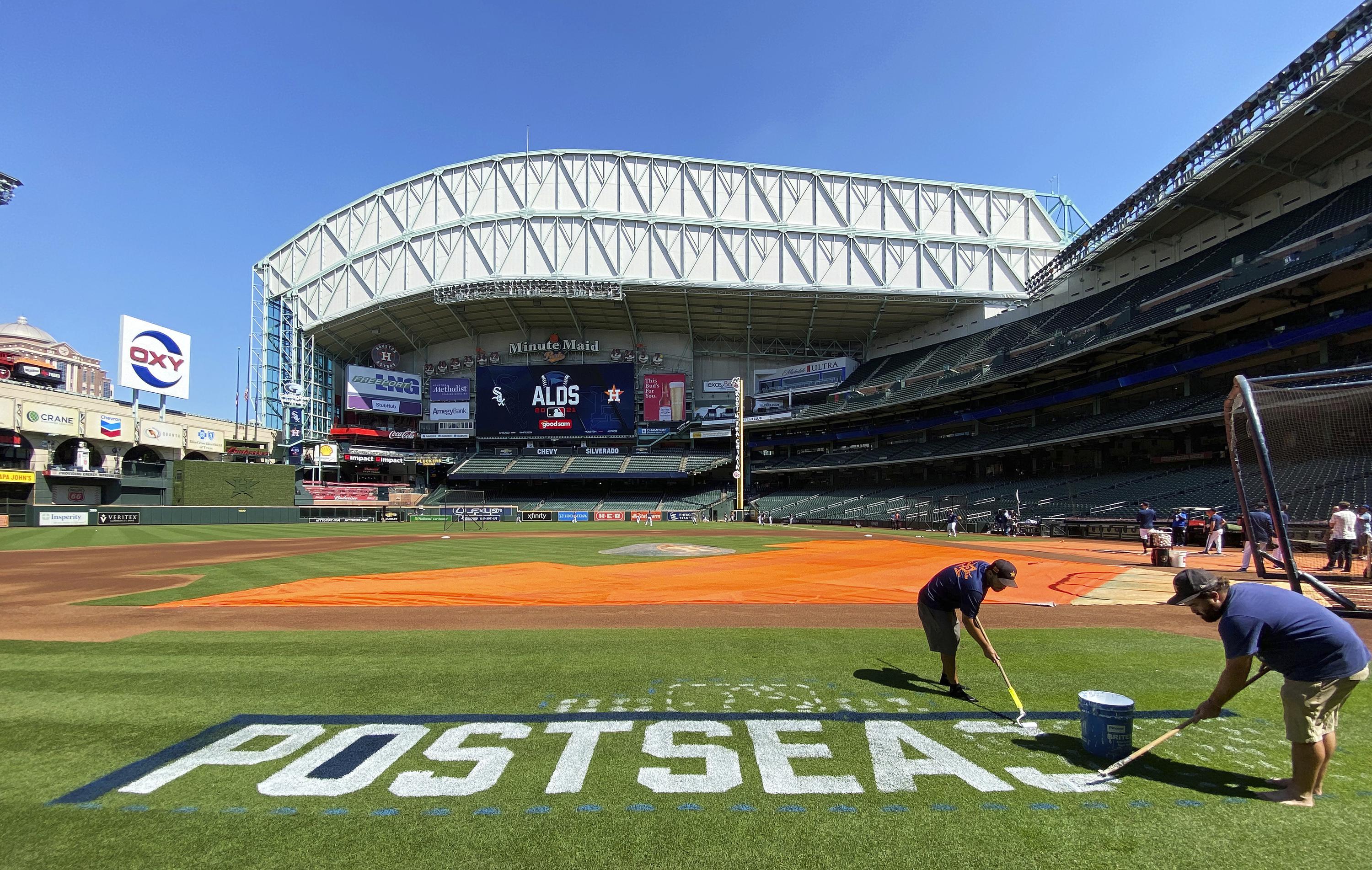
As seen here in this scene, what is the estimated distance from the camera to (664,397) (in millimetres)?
65812

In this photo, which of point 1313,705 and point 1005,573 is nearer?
point 1313,705

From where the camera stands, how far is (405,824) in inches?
134

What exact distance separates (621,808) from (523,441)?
68926 millimetres

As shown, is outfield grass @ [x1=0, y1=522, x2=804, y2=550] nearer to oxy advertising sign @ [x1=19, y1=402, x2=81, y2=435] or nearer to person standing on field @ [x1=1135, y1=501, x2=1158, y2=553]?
oxy advertising sign @ [x1=19, y1=402, x2=81, y2=435]

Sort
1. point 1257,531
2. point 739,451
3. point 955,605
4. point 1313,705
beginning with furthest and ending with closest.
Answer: point 739,451
point 1257,531
point 955,605
point 1313,705

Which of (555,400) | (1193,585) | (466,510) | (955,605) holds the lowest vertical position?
(466,510)

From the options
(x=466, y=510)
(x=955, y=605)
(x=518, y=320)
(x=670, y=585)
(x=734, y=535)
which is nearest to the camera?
(x=955, y=605)

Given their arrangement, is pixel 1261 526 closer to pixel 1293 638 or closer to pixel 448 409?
pixel 1293 638

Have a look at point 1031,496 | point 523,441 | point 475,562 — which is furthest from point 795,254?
point 475,562

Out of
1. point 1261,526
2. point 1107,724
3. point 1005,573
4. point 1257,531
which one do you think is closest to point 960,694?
point 1005,573

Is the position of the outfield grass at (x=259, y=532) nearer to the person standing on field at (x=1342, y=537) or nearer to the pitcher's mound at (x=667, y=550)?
the pitcher's mound at (x=667, y=550)

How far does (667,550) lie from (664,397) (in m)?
44.4

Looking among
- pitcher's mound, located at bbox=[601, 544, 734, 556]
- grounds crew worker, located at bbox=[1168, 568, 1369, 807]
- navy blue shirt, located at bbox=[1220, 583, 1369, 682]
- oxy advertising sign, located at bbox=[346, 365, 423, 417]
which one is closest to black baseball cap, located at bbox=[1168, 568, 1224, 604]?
grounds crew worker, located at bbox=[1168, 568, 1369, 807]

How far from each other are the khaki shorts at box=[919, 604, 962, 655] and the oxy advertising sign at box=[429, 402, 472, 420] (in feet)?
224
